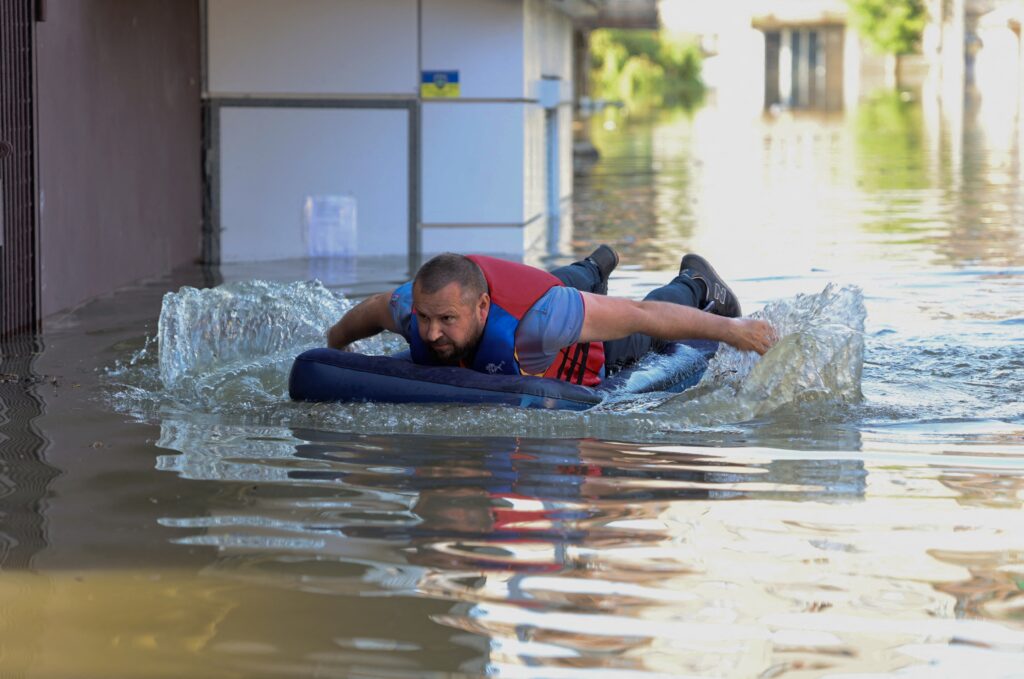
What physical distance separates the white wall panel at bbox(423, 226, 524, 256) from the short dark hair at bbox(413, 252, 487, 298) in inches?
302

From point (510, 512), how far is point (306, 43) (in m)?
9.42

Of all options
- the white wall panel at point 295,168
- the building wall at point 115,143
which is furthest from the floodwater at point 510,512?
the white wall panel at point 295,168

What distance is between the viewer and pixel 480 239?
14.7 m

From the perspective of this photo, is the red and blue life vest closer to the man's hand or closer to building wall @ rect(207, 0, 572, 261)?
the man's hand

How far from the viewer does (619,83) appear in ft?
224

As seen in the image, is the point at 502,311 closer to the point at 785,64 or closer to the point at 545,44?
the point at 545,44

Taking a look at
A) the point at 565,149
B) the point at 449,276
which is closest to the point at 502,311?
the point at 449,276

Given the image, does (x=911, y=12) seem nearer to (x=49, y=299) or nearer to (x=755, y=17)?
Result: (x=755, y=17)

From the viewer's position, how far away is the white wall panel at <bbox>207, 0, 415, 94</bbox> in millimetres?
14102

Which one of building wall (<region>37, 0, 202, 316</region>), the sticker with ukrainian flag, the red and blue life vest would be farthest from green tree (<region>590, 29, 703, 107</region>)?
the red and blue life vest

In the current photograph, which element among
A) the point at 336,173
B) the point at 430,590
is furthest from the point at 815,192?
the point at 430,590

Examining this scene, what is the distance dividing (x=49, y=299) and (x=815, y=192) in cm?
1298

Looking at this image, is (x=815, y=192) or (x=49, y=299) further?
(x=815, y=192)

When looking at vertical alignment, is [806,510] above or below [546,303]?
below
